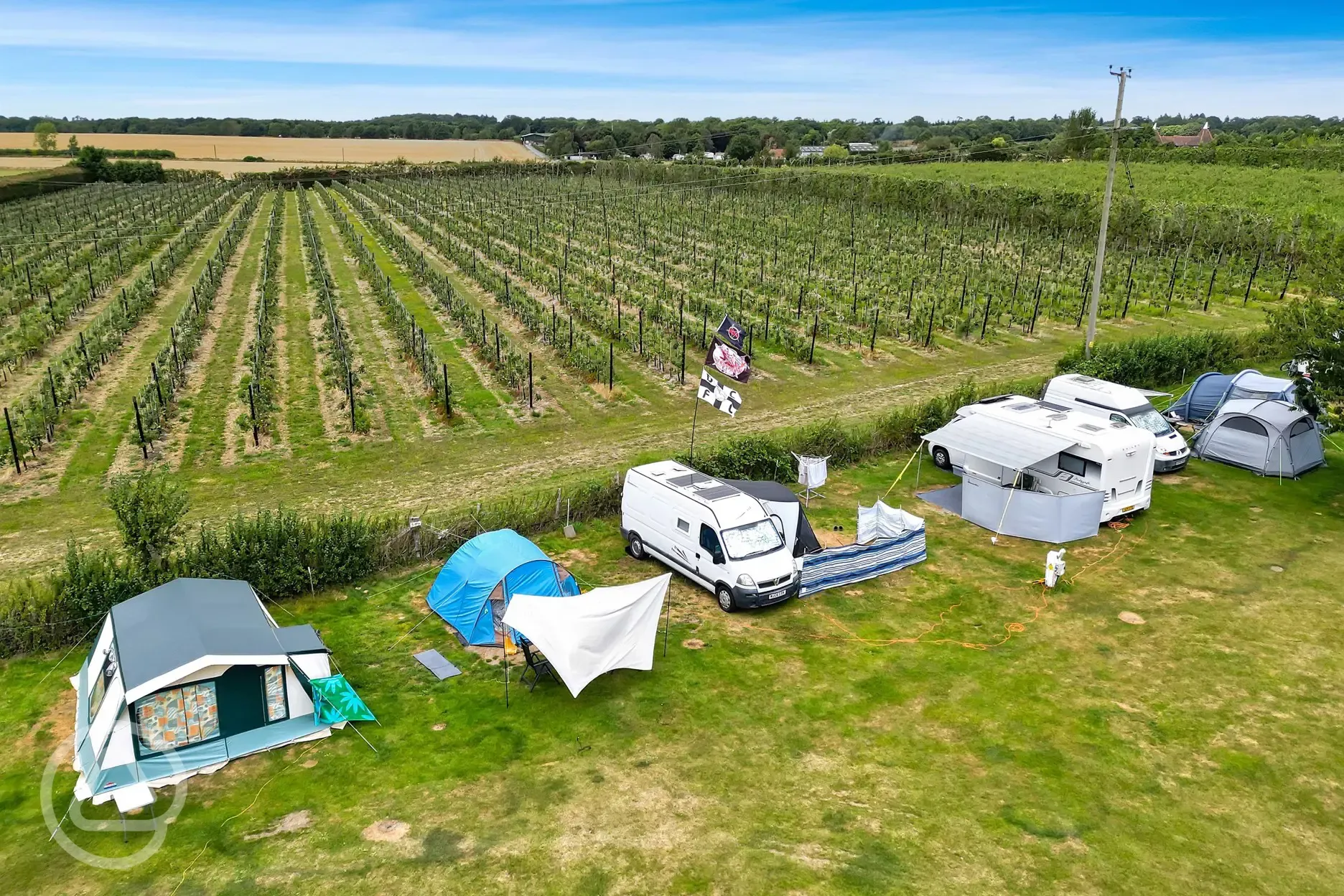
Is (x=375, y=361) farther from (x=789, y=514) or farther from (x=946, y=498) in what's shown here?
(x=946, y=498)

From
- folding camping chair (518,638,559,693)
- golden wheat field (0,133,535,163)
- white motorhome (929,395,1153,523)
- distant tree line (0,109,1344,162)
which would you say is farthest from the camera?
golden wheat field (0,133,535,163)

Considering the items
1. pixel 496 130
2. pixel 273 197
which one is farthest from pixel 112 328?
pixel 496 130

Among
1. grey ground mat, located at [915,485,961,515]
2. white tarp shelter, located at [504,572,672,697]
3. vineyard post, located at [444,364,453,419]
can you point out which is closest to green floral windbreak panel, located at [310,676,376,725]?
white tarp shelter, located at [504,572,672,697]

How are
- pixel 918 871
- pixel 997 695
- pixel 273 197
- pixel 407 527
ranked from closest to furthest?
pixel 918 871, pixel 997 695, pixel 407 527, pixel 273 197

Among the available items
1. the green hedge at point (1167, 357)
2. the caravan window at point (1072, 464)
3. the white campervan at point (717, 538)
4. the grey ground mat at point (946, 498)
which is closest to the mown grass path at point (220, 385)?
the white campervan at point (717, 538)

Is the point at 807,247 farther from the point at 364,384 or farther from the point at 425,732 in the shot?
the point at 425,732

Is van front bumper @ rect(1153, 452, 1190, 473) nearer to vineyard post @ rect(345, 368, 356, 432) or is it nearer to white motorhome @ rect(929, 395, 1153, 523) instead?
white motorhome @ rect(929, 395, 1153, 523)
